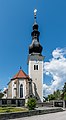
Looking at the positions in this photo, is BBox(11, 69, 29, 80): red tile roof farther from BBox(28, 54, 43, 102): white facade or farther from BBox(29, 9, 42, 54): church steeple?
BBox(29, 9, 42, 54): church steeple

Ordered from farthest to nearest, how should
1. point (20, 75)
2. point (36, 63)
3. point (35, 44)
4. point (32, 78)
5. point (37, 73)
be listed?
point (36, 63), point (35, 44), point (37, 73), point (32, 78), point (20, 75)

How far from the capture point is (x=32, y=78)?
63969 millimetres

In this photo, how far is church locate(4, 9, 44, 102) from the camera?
196 feet

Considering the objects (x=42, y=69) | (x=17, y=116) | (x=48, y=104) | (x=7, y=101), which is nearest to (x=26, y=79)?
(x=42, y=69)

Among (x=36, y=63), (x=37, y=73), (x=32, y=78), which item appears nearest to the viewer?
(x=32, y=78)

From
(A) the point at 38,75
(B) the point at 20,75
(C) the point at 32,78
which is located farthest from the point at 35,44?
(B) the point at 20,75

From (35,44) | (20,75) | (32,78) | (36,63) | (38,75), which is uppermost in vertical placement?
(35,44)

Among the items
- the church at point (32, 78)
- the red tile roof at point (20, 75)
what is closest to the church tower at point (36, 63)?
the church at point (32, 78)

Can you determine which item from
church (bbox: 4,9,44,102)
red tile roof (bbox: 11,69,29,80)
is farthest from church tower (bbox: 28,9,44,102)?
red tile roof (bbox: 11,69,29,80)

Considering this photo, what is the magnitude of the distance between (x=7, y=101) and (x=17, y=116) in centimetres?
2493

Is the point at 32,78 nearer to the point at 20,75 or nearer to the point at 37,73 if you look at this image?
the point at 37,73

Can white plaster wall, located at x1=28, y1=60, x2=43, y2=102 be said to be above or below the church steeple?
below

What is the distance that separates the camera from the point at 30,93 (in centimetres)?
6006

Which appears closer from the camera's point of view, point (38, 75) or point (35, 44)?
point (38, 75)
